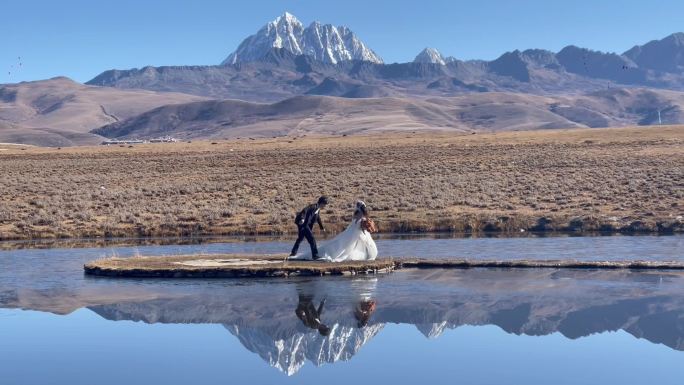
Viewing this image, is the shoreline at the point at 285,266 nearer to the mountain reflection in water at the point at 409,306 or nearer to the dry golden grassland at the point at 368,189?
the mountain reflection in water at the point at 409,306

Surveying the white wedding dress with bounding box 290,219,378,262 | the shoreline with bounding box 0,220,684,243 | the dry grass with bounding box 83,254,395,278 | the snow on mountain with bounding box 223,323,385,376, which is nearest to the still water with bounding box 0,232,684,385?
the snow on mountain with bounding box 223,323,385,376

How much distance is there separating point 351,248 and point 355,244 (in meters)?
0.16

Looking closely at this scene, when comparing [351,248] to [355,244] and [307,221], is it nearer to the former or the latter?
[355,244]

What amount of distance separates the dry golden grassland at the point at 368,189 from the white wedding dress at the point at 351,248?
12.2m

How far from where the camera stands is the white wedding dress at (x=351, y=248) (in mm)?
26500

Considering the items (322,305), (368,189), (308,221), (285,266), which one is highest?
(308,221)

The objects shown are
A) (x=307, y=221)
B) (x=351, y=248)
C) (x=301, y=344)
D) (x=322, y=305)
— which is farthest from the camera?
(x=351, y=248)

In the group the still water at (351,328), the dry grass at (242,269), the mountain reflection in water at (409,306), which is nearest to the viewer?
the still water at (351,328)

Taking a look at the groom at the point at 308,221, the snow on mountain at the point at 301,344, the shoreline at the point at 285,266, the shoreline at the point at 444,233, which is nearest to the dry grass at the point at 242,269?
the shoreline at the point at 285,266

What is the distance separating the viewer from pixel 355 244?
26672 mm

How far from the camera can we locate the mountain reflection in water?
58.0ft

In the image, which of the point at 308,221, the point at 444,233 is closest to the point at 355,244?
the point at 308,221

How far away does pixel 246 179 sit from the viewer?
57719 millimetres

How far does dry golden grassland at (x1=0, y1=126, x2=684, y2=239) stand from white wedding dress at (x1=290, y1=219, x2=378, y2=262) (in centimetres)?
1224
